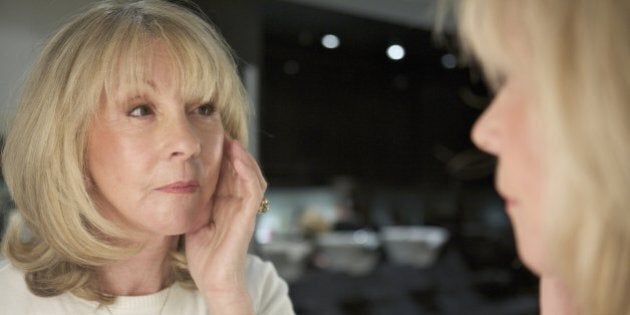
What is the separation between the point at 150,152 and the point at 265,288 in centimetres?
22

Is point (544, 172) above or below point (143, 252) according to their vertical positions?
above

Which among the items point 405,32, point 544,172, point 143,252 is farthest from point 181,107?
point 405,32

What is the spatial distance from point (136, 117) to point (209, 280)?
0.17 m

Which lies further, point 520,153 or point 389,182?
point 389,182

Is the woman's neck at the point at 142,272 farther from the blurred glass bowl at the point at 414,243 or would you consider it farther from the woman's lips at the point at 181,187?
the blurred glass bowl at the point at 414,243

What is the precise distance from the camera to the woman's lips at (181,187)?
0.64m

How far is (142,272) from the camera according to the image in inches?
27.5

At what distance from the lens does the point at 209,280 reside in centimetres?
70

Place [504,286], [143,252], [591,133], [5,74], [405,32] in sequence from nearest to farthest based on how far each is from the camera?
[591,133], [5,74], [143,252], [405,32], [504,286]

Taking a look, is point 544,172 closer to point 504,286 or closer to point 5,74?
point 5,74

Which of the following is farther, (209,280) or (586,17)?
(209,280)

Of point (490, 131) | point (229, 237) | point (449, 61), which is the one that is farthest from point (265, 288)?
point (449, 61)

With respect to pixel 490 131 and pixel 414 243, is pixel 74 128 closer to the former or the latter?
pixel 490 131

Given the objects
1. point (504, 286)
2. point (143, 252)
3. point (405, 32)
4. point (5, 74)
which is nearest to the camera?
point (5, 74)
